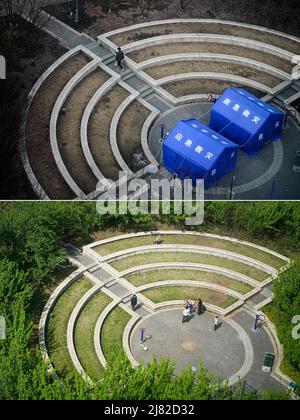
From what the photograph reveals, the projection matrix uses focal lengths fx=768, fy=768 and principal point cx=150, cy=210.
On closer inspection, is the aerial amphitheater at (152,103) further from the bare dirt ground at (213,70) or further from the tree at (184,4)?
the tree at (184,4)

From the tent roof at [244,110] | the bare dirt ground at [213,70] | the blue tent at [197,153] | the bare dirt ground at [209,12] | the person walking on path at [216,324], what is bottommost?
the person walking on path at [216,324]

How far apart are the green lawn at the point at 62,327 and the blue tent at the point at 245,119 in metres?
13.3

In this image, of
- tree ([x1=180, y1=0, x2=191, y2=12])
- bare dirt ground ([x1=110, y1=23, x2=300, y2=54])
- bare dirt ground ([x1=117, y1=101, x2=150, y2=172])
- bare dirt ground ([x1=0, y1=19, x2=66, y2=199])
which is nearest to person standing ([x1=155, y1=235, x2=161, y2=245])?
bare dirt ground ([x1=117, y1=101, x2=150, y2=172])

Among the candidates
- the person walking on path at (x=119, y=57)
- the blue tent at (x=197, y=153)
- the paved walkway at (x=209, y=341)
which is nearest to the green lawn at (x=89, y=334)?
the paved walkway at (x=209, y=341)

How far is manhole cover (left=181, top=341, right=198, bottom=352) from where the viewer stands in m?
42.3

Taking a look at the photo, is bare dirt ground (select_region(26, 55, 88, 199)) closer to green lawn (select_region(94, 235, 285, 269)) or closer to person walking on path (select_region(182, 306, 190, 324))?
green lawn (select_region(94, 235, 285, 269))

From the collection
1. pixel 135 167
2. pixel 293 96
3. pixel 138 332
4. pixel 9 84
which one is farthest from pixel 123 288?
pixel 293 96

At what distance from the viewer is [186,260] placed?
156ft

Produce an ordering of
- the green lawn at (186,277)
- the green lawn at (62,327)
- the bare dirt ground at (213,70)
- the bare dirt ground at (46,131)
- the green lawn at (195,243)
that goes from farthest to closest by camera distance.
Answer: the bare dirt ground at (213,70) → the green lawn at (195,243) → the green lawn at (186,277) → the bare dirt ground at (46,131) → the green lawn at (62,327)

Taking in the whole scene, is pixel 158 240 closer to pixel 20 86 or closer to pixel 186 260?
pixel 186 260

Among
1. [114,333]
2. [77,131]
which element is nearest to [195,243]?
[114,333]

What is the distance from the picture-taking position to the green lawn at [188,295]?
45125mm

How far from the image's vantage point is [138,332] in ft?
141

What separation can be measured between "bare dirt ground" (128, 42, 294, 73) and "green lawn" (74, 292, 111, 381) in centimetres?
1907
